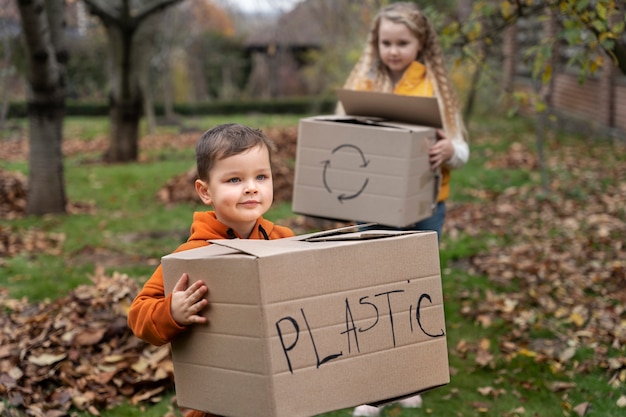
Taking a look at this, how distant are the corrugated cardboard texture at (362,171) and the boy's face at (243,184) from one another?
1.15 metres

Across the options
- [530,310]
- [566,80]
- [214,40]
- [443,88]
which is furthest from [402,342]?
[214,40]

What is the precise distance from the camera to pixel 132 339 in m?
3.96

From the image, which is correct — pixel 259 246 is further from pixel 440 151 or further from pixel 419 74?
pixel 419 74

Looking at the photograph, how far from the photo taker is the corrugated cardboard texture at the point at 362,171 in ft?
10.4

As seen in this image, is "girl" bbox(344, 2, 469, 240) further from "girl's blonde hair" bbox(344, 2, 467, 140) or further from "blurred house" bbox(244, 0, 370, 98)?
"blurred house" bbox(244, 0, 370, 98)

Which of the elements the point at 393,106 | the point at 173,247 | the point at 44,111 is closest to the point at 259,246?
the point at 393,106

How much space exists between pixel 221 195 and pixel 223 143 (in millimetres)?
147

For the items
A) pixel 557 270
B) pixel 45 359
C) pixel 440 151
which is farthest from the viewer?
pixel 557 270

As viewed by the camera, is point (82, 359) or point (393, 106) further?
point (82, 359)

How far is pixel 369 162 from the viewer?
3215mm

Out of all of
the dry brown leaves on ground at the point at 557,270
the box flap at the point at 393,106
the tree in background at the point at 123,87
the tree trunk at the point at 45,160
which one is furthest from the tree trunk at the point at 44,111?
the box flap at the point at 393,106

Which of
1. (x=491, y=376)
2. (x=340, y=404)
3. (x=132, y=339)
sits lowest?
(x=491, y=376)

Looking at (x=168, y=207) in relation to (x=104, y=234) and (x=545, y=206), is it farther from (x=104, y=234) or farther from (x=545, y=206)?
(x=545, y=206)

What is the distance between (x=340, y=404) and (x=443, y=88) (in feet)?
6.90
